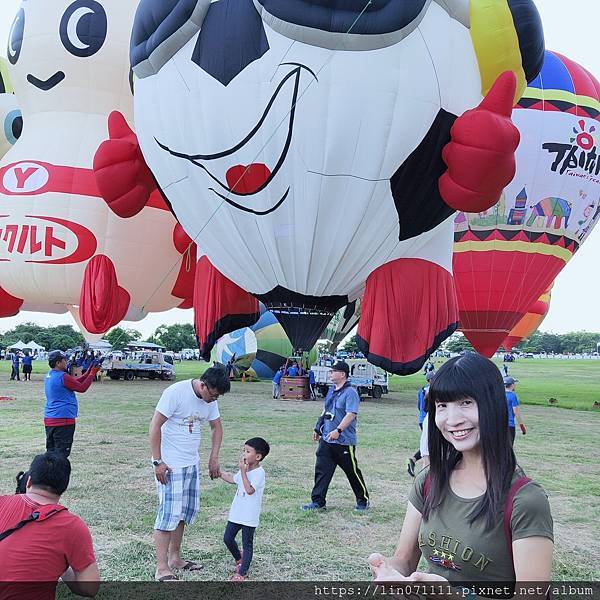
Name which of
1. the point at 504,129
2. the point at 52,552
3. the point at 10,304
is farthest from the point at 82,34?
the point at 52,552

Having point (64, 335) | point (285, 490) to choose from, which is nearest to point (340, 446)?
point (285, 490)

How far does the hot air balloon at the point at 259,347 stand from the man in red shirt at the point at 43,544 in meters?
15.1

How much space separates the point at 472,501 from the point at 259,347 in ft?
53.1

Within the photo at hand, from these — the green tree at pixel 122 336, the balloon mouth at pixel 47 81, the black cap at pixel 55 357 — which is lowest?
the green tree at pixel 122 336

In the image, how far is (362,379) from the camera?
46.4ft

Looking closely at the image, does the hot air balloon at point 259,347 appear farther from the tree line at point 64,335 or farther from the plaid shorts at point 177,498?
the tree line at point 64,335

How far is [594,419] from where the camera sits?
11.1 meters

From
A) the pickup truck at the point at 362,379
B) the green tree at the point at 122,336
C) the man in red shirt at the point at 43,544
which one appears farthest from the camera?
the green tree at the point at 122,336

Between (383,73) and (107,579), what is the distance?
357cm

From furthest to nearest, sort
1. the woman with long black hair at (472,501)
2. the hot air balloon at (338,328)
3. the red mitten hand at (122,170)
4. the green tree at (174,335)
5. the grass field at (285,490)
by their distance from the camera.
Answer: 1. the green tree at (174,335)
2. the hot air balloon at (338,328)
3. the red mitten hand at (122,170)
4. the grass field at (285,490)
5. the woman with long black hair at (472,501)

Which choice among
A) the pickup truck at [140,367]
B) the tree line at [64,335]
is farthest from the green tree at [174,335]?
the pickup truck at [140,367]

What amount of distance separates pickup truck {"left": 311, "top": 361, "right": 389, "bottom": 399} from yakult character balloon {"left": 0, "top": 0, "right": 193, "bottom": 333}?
5.97m

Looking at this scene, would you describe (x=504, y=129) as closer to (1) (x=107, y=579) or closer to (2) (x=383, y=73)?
(2) (x=383, y=73)

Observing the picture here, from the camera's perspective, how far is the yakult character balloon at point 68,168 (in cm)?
848
